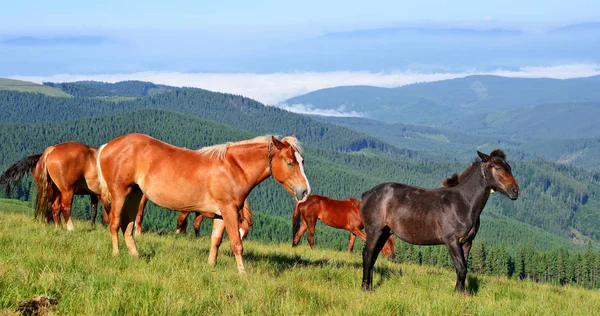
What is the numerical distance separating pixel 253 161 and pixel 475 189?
475 centimetres

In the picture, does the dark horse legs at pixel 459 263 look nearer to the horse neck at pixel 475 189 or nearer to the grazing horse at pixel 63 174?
the horse neck at pixel 475 189

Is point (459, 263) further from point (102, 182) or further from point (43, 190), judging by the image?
point (43, 190)

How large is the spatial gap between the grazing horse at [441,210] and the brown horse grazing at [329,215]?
480 inches

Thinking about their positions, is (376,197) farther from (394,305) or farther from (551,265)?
(551,265)

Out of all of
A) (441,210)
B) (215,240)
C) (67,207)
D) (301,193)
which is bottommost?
(67,207)

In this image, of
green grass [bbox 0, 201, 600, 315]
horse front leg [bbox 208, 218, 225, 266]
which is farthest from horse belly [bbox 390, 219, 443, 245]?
horse front leg [bbox 208, 218, 225, 266]

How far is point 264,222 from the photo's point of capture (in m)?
178

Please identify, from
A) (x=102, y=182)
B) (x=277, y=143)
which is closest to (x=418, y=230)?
(x=277, y=143)

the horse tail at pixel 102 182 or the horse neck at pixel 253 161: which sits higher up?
the horse neck at pixel 253 161

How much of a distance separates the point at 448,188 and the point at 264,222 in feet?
548

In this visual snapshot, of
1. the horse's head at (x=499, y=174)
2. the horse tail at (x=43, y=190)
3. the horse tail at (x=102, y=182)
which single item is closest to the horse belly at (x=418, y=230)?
the horse's head at (x=499, y=174)

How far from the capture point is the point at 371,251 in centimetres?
1195

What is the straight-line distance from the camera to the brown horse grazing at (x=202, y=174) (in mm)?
11258

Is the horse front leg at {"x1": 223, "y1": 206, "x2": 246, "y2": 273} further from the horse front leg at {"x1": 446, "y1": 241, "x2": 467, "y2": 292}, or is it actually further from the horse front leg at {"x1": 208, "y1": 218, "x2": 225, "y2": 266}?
the horse front leg at {"x1": 446, "y1": 241, "x2": 467, "y2": 292}
